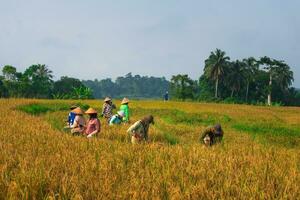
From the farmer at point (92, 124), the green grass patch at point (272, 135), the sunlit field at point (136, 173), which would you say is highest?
the farmer at point (92, 124)

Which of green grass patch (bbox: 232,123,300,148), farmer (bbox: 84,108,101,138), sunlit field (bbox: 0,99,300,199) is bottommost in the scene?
green grass patch (bbox: 232,123,300,148)

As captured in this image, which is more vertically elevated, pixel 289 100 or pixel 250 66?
pixel 250 66

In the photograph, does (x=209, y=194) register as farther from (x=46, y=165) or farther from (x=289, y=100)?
(x=289, y=100)

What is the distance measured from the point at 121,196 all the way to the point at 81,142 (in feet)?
15.0

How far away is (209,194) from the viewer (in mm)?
4168

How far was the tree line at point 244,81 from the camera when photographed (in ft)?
219

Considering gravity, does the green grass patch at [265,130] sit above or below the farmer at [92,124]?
below

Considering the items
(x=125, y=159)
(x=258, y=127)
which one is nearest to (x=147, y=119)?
(x=125, y=159)

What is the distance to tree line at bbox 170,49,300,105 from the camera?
6669 centimetres

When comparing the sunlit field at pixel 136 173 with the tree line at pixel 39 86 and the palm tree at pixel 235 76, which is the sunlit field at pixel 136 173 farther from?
the palm tree at pixel 235 76

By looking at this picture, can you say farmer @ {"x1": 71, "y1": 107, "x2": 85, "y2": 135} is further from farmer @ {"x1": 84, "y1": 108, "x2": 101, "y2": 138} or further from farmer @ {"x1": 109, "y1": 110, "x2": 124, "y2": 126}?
farmer @ {"x1": 109, "y1": 110, "x2": 124, "y2": 126}

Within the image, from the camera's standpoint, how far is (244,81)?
6875cm

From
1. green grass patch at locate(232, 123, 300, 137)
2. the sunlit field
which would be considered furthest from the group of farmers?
green grass patch at locate(232, 123, 300, 137)

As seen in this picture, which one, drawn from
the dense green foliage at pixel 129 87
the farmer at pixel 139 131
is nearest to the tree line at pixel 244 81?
the farmer at pixel 139 131
